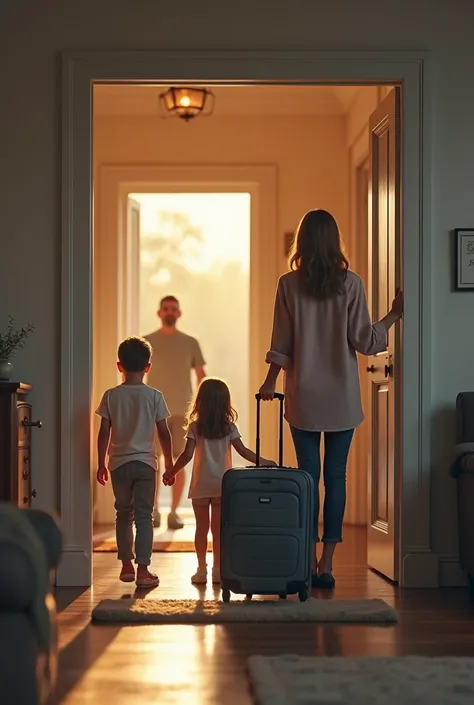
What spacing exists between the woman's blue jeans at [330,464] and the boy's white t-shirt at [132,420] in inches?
24.4

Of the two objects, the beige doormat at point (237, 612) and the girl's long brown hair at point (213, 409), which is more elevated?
the girl's long brown hair at point (213, 409)

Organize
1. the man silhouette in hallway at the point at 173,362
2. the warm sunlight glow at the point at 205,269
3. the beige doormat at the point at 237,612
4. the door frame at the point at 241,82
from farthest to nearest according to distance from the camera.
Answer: the warm sunlight glow at the point at 205,269 < the man silhouette in hallway at the point at 173,362 < the door frame at the point at 241,82 < the beige doormat at the point at 237,612

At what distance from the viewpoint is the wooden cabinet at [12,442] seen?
4.46m

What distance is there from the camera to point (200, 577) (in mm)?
4852

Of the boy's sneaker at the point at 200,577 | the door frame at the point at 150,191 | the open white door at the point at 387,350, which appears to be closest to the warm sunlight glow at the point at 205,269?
the door frame at the point at 150,191

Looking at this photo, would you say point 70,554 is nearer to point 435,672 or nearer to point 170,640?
point 170,640

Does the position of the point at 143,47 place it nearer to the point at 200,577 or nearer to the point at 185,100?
the point at 185,100

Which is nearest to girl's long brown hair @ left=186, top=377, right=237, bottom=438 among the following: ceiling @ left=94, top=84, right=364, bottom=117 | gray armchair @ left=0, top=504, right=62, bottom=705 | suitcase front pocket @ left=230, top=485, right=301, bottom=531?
suitcase front pocket @ left=230, top=485, right=301, bottom=531

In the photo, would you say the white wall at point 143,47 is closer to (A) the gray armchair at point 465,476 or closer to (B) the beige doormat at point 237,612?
(A) the gray armchair at point 465,476

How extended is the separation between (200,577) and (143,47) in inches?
90.4

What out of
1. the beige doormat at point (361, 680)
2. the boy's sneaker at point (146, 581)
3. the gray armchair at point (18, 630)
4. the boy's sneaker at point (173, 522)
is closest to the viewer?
the gray armchair at point (18, 630)

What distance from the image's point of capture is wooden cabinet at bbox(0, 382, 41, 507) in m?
4.46

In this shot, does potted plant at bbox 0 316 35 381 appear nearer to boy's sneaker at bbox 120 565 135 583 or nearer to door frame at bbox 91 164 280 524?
boy's sneaker at bbox 120 565 135 583

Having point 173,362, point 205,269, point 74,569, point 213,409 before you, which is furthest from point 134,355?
point 205,269
